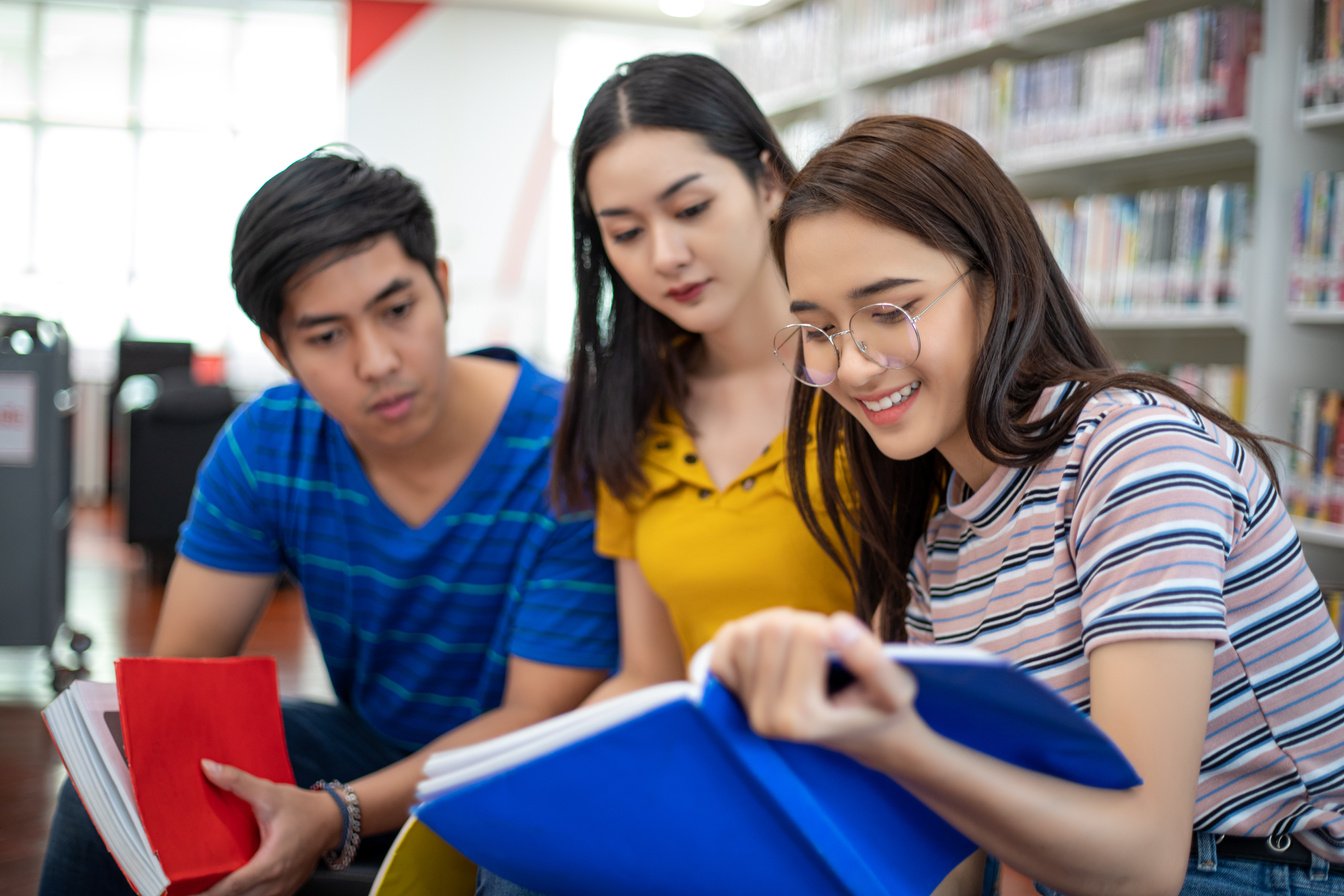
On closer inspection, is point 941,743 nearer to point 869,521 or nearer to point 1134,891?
point 1134,891

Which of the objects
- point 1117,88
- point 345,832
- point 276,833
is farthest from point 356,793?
point 1117,88

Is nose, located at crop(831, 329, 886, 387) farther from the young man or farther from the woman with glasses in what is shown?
the young man

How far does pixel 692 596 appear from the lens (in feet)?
4.91

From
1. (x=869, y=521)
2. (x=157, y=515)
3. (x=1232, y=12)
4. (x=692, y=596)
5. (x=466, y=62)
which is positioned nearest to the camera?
(x=869, y=521)

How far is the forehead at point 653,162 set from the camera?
1475mm

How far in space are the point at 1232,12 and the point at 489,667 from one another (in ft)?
7.66

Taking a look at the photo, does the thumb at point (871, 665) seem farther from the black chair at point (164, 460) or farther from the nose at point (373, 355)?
the black chair at point (164, 460)

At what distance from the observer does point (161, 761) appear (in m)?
1.10

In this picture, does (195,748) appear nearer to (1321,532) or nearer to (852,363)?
(852,363)

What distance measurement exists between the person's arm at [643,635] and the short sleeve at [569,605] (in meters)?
0.03

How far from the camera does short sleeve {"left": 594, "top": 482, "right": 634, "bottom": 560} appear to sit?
5.20ft

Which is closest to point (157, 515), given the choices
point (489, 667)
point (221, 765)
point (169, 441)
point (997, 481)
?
point (169, 441)

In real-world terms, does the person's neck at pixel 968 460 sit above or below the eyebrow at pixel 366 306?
below

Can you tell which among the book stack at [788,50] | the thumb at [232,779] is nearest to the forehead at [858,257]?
the thumb at [232,779]
